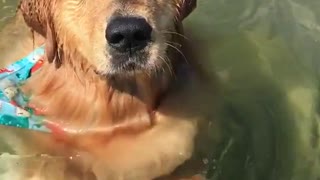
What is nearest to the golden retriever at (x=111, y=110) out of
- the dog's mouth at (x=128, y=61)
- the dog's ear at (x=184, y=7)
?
the dog's ear at (x=184, y=7)

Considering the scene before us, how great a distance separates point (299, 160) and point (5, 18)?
112 inches

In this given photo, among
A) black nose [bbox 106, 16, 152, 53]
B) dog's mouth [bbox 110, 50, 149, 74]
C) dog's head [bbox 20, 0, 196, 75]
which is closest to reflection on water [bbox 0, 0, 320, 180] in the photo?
dog's head [bbox 20, 0, 196, 75]

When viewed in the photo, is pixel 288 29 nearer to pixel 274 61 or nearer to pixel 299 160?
pixel 274 61

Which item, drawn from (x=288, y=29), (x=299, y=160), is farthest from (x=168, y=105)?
(x=288, y=29)

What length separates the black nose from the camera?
4051mm

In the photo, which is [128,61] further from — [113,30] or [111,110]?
[111,110]

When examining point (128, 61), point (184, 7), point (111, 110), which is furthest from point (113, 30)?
point (111, 110)

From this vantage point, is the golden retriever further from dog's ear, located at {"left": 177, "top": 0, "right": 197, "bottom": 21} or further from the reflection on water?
the reflection on water

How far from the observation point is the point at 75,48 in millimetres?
4723

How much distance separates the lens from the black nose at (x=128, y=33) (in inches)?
159

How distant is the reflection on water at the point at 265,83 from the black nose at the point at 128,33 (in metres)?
1.48

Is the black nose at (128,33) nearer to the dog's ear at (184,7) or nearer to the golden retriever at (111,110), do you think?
the golden retriever at (111,110)

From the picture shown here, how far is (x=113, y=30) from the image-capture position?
407 centimetres

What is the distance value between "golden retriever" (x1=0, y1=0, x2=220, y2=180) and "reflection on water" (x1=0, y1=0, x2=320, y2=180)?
1.46 ft
